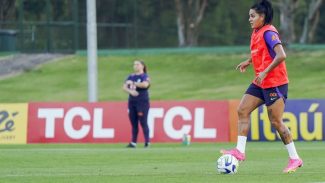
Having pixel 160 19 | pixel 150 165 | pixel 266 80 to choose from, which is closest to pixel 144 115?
pixel 150 165

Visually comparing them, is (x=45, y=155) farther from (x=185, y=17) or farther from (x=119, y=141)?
(x=185, y=17)

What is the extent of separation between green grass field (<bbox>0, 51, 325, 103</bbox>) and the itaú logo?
44.1 ft

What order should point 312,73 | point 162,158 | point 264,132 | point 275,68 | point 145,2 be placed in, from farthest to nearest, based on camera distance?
point 145,2
point 312,73
point 264,132
point 162,158
point 275,68

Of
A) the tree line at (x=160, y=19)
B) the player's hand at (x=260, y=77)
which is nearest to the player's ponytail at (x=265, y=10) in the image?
the player's hand at (x=260, y=77)

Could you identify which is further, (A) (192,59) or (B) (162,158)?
(A) (192,59)

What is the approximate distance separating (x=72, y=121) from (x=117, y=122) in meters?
1.11

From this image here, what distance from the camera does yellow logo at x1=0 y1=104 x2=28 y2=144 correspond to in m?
27.1

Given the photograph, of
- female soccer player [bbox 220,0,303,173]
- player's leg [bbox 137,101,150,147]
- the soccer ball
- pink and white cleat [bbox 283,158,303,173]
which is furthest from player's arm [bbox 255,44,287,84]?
player's leg [bbox 137,101,150,147]

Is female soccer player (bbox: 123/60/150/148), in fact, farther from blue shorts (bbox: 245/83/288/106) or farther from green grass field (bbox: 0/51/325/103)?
green grass field (bbox: 0/51/325/103)

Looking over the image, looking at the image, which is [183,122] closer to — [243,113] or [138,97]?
[138,97]

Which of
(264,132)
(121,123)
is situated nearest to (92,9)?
(121,123)

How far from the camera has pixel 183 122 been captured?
26766mm

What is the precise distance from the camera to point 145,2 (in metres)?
46.4

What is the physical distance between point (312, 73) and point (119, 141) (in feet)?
59.3
